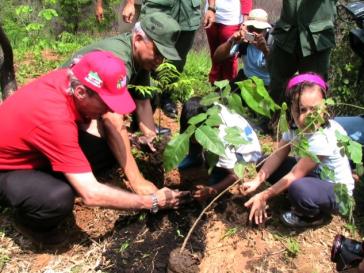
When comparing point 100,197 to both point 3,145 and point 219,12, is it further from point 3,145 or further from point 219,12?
point 219,12

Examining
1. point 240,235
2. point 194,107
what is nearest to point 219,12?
point 194,107

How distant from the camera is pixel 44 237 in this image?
2.73 m

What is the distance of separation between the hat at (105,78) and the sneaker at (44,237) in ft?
3.02

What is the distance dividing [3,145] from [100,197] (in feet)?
1.96

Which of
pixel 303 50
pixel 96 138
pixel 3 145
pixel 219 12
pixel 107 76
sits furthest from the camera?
pixel 219 12

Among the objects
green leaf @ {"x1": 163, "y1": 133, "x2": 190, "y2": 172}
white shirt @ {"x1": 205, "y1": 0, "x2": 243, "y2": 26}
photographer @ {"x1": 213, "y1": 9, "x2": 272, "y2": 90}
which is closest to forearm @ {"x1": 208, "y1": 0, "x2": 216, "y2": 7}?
white shirt @ {"x1": 205, "y1": 0, "x2": 243, "y2": 26}

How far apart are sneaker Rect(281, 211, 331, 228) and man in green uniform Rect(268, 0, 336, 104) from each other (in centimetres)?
126

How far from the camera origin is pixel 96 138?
296cm

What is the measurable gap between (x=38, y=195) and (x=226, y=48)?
7.96 feet

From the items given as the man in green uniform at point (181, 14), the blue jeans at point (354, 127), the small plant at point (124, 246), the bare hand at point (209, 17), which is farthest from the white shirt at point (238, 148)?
the bare hand at point (209, 17)

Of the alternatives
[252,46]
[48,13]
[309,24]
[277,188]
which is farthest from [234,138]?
[48,13]

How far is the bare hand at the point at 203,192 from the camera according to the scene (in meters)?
2.82

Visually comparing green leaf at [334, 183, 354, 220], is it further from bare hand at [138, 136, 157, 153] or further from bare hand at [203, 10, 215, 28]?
bare hand at [203, 10, 215, 28]

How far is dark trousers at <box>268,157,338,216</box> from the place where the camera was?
2707 millimetres
